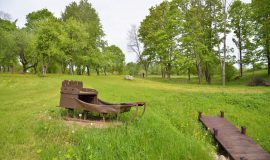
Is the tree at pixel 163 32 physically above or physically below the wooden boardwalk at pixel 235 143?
above

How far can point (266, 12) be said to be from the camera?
37094 mm

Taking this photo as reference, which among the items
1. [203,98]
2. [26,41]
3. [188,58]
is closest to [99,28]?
[26,41]

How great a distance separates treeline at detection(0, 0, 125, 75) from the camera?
40.9 metres

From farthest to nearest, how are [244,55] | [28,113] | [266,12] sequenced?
[244,55], [266,12], [28,113]

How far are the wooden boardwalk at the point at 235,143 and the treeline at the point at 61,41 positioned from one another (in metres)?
33.4

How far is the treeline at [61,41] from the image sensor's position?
40875mm

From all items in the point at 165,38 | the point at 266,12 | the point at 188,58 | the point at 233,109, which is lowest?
the point at 233,109

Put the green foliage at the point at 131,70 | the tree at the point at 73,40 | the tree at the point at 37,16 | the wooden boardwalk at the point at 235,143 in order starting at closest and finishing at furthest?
1. the wooden boardwalk at the point at 235,143
2. the tree at the point at 73,40
3. the tree at the point at 37,16
4. the green foliage at the point at 131,70

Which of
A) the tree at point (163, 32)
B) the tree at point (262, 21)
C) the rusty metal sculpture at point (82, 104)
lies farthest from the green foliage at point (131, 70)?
the rusty metal sculpture at point (82, 104)

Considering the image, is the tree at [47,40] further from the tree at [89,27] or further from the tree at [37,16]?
the tree at [37,16]

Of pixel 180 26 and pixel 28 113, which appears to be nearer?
pixel 28 113

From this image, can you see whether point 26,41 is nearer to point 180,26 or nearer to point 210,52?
point 180,26

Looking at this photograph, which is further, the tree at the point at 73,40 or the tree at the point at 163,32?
the tree at the point at 73,40

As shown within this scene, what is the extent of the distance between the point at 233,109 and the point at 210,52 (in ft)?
69.3
